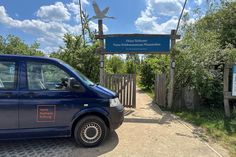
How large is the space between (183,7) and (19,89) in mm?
11512

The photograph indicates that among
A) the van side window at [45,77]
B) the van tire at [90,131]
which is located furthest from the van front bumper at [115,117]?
the van side window at [45,77]

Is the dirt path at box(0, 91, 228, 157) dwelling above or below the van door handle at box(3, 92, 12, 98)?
below

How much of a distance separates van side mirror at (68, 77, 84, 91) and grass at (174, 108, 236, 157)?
3448mm

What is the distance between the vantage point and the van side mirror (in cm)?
505

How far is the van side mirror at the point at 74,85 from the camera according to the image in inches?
A: 199

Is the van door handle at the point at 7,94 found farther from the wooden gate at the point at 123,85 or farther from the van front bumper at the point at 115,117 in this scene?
the wooden gate at the point at 123,85

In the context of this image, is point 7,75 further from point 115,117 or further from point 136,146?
point 136,146

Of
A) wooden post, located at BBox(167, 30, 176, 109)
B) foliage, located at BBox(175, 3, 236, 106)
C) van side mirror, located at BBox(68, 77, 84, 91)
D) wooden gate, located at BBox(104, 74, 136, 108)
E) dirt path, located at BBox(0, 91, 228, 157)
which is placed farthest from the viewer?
wooden gate, located at BBox(104, 74, 136, 108)

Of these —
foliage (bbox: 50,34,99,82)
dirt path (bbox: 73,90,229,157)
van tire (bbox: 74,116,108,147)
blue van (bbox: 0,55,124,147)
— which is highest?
foliage (bbox: 50,34,99,82)

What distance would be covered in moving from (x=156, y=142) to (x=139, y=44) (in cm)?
453

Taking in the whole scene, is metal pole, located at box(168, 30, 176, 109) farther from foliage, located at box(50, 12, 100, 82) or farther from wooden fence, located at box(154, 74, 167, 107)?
foliage, located at box(50, 12, 100, 82)

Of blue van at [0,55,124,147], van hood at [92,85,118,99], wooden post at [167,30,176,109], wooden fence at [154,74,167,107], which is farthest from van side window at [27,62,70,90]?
wooden fence at [154,74,167,107]

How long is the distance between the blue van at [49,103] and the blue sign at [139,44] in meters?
4.21

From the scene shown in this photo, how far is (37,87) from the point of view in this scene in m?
4.97
